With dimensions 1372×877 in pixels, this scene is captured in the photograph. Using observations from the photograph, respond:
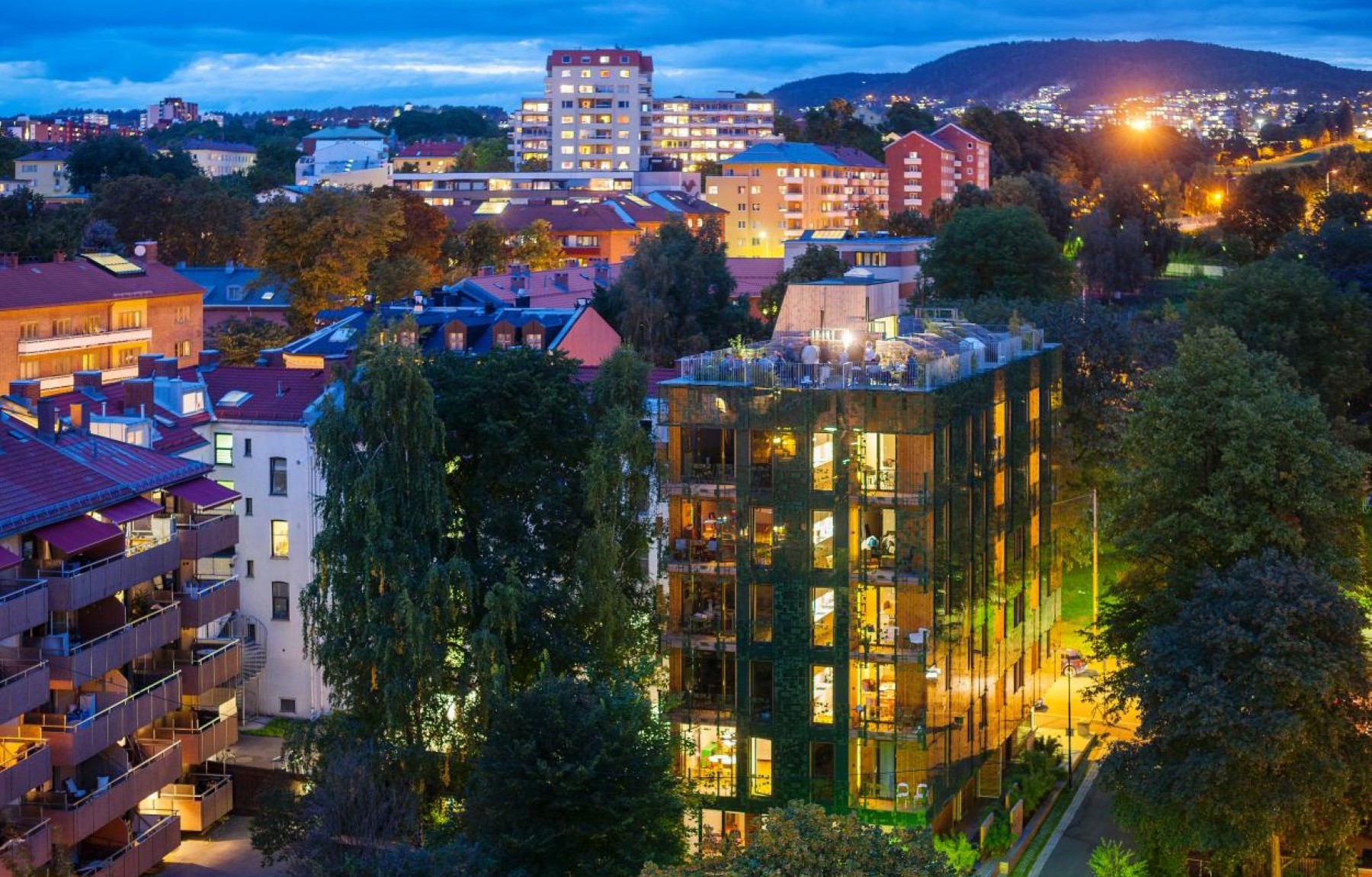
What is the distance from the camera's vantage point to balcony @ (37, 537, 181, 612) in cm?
3703

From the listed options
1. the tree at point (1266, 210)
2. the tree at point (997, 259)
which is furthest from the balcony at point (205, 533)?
the tree at point (1266, 210)

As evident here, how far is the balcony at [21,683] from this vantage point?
114 feet

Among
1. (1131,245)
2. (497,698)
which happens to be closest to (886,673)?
(497,698)

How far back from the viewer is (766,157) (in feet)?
598

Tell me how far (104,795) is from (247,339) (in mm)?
52505

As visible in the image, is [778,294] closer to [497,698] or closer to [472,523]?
[472,523]

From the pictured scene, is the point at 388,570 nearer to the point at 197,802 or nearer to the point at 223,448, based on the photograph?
the point at 197,802

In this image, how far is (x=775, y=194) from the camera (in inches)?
7136

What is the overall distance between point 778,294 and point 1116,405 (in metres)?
44.0

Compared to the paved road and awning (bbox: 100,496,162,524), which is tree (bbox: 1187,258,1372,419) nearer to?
the paved road

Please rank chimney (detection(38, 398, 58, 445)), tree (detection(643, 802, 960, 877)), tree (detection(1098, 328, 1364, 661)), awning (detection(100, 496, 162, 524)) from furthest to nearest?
tree (detection(1098, 328, 1364, 661)) < chimney (detection(38, 398, 58, 445)) < awning (detection(100, 496, 162, 524)) < tree (detection(643, 802, 960, 877))

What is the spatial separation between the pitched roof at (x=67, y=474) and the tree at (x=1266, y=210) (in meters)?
115

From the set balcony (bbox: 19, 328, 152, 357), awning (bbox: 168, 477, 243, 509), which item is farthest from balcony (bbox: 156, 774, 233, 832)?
balcony (bbox: 19, 328, 152, 357)

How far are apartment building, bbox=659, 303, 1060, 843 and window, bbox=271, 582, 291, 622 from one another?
1442 cm
